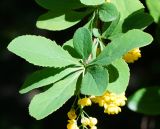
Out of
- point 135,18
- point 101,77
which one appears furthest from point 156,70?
point 101,77

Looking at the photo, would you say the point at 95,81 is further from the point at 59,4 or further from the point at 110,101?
the point at 59,4

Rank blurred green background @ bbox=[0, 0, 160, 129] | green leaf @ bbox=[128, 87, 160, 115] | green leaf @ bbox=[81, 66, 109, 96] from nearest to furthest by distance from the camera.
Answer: green leaf @ bbox=[81, 66, 109, 96] → green leaf @ bbox=[128, 87, 160, 115] → blurred green background @ bbox=[0, 0, 160, 129]

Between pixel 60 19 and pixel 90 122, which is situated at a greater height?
pixel 60 19

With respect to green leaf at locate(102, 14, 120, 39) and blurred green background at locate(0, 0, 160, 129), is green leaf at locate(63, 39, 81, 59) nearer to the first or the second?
green leaf at locate(102, 14, 120, 39)

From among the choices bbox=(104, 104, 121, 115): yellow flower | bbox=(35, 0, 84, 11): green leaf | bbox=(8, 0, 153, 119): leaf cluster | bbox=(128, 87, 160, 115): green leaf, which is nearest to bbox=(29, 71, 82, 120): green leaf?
bbox=(8, 0, 153, 119): leaf cluster

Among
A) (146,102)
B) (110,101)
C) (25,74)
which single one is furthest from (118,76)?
(25,74)

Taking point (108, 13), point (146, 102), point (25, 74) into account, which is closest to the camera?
point (108, 13)

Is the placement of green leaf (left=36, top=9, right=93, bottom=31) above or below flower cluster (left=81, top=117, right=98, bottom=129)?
above
